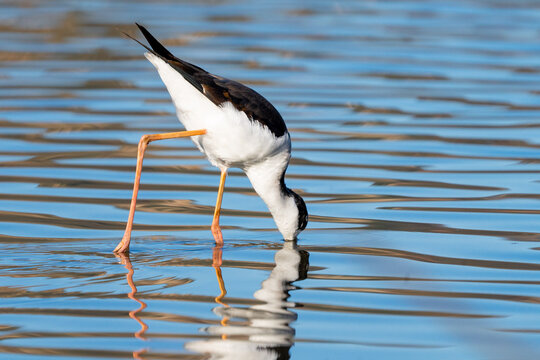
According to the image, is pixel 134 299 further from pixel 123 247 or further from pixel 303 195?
pixel 303 195

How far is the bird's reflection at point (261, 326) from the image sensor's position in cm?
524

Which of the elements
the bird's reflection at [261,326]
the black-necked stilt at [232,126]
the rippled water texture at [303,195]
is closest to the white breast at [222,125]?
the black-necked stilt at [232,126]

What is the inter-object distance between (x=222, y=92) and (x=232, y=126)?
0.84ft

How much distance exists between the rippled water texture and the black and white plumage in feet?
0.94

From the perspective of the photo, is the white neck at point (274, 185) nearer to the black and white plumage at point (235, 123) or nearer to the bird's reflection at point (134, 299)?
the black and white plumage at point (235, 123)

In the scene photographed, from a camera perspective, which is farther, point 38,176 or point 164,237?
point 38,176

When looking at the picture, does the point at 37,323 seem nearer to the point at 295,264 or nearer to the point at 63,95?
the point at 295,264

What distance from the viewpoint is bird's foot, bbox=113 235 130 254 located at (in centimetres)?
748

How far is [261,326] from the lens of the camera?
5.71 metres

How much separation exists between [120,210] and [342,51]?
32.9 ft

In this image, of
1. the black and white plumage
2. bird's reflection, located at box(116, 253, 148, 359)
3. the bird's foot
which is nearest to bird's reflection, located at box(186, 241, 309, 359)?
bird's reflection, located at box(116, 253, 148, 359)

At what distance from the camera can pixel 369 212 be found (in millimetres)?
8891

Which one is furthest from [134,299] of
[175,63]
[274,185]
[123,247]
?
[274,185]

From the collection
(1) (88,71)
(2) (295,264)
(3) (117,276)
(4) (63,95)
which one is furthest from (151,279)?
(1) (88,71)
